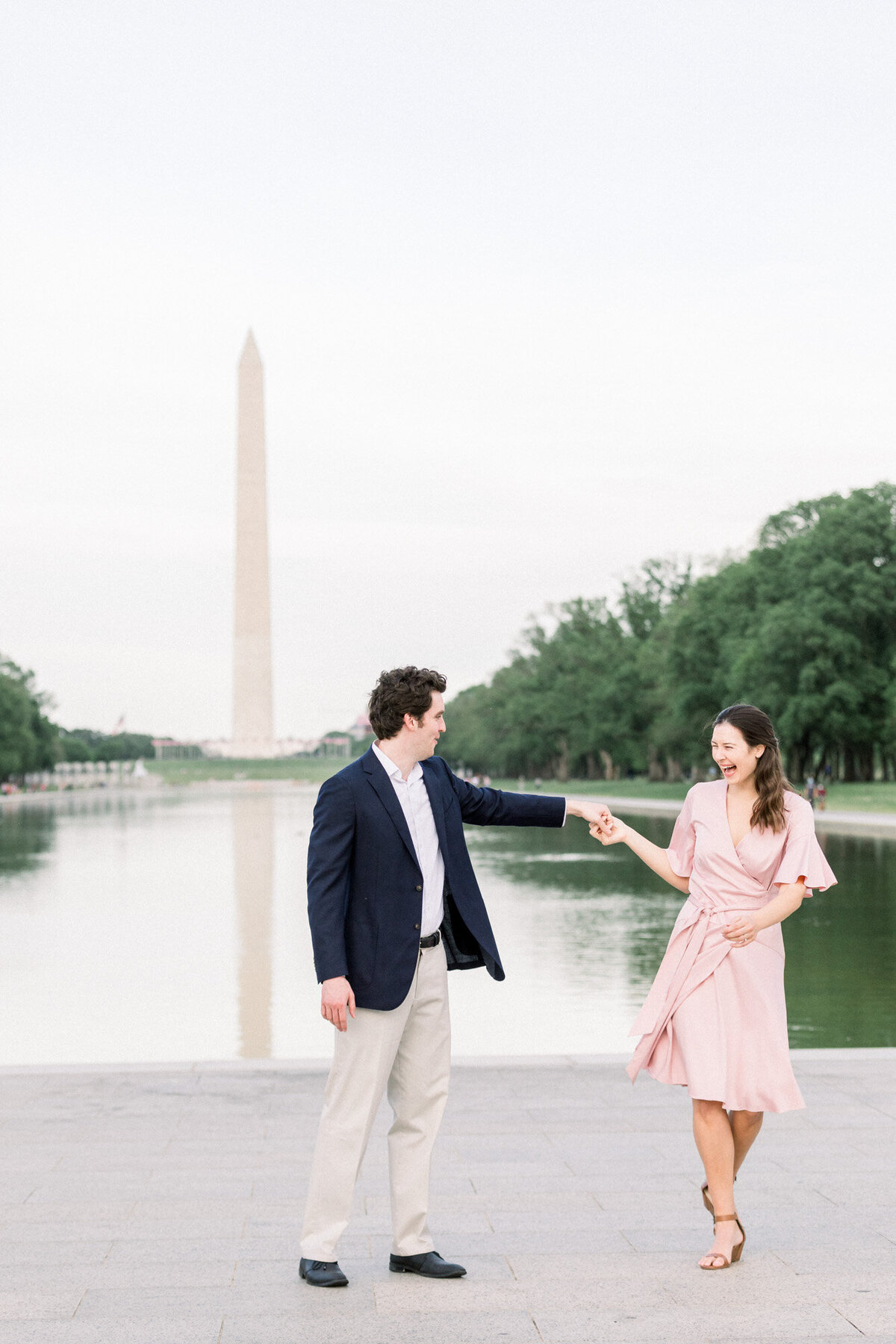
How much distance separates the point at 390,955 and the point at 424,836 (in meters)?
0.39

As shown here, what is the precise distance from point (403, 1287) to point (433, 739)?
1596mm

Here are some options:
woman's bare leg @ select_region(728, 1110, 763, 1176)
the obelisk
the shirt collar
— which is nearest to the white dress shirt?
the shirt collar

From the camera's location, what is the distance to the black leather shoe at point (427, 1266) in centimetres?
439

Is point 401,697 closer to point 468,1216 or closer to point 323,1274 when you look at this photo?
point 323,1274

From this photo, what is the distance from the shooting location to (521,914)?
17031mm

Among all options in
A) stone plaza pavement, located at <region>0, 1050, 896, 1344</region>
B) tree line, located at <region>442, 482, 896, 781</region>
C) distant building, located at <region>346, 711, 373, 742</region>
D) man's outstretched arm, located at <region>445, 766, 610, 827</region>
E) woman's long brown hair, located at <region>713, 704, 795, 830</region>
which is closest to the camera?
stone plaza pavement, located at <region>0, 1050, 896, 1344</region>

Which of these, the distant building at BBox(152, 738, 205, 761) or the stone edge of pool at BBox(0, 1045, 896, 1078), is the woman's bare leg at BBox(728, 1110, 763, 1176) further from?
the distant building at BBox(152, 738, 205, 761)

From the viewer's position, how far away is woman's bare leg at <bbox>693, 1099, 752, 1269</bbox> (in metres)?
4.46

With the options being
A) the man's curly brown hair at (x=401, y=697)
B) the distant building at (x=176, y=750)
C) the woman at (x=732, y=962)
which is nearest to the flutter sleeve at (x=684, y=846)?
the woman at (x=732, y=962)

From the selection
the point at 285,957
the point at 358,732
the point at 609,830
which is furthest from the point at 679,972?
the point at 358,732

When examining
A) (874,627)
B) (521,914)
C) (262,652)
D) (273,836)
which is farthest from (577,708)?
(521,914)

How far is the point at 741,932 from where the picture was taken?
457 centimetres

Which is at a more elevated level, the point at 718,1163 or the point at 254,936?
the point at 718,1163

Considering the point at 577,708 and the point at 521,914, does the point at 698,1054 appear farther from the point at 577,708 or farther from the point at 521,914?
the point at 577,708
